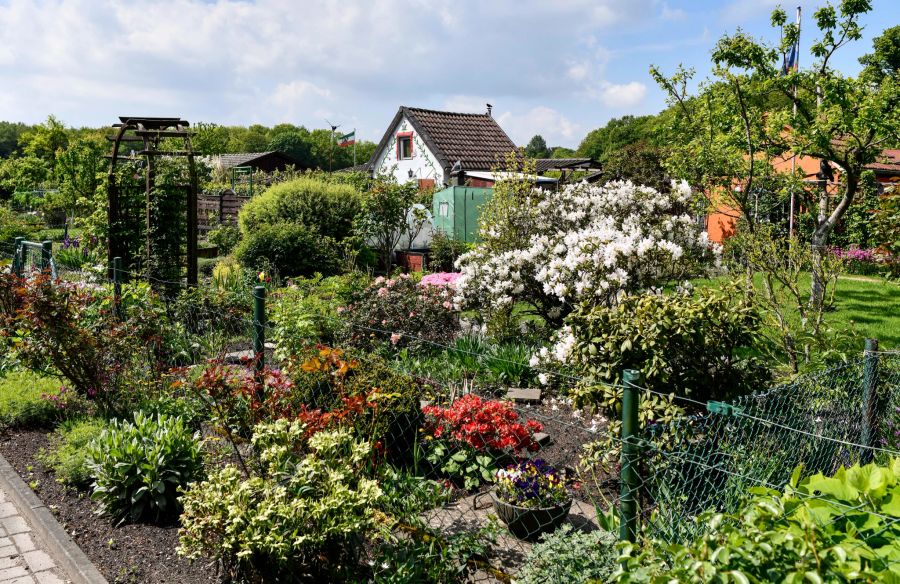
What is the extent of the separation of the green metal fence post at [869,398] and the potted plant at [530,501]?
2.26 meters

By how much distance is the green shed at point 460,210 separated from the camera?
18.0 metres

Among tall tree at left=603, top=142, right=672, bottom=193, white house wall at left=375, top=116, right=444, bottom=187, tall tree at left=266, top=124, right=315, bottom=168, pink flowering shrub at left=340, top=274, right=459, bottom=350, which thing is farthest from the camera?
tall tree at left=266, top=124, right=315, bottom=168

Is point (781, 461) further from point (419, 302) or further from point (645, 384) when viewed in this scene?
point (419, 302)

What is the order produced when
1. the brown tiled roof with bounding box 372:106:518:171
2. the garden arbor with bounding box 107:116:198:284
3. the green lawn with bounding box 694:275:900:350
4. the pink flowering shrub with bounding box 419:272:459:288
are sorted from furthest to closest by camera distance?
the brown tiled roof with bounding box 372:106:518:171 → the garden arbor with bounding box 107:116:198:284 → the green lawn with bounding box 694:275:900:350 → the pink flowering shrub with bounding box 419:272:459:288

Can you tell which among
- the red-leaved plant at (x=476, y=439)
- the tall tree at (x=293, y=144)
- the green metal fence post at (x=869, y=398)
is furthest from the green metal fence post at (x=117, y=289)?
the tall tree at (x=293, y=144)

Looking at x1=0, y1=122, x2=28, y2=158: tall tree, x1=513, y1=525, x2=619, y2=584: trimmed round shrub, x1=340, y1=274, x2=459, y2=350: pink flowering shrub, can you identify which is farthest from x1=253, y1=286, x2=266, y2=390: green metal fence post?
x1=0, y1=122, x2=28, y2=158: tall tree

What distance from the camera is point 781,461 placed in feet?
14.1

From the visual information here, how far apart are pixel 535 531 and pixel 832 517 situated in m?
2.34

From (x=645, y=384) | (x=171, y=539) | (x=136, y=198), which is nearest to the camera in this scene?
(x=171, y=539)

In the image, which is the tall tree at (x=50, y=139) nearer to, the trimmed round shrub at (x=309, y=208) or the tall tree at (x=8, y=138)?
the trimmed round shrub at (x=309, y=208)

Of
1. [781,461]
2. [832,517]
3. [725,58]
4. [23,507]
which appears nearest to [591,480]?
[781,461]

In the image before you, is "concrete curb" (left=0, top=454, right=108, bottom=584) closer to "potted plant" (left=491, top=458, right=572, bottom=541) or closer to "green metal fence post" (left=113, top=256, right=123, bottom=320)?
"green metal fence post" (left=113, top=256, right=123, bottom=320)

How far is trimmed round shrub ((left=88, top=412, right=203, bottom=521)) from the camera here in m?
4.29

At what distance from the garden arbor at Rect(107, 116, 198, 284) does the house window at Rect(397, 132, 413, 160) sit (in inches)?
703
